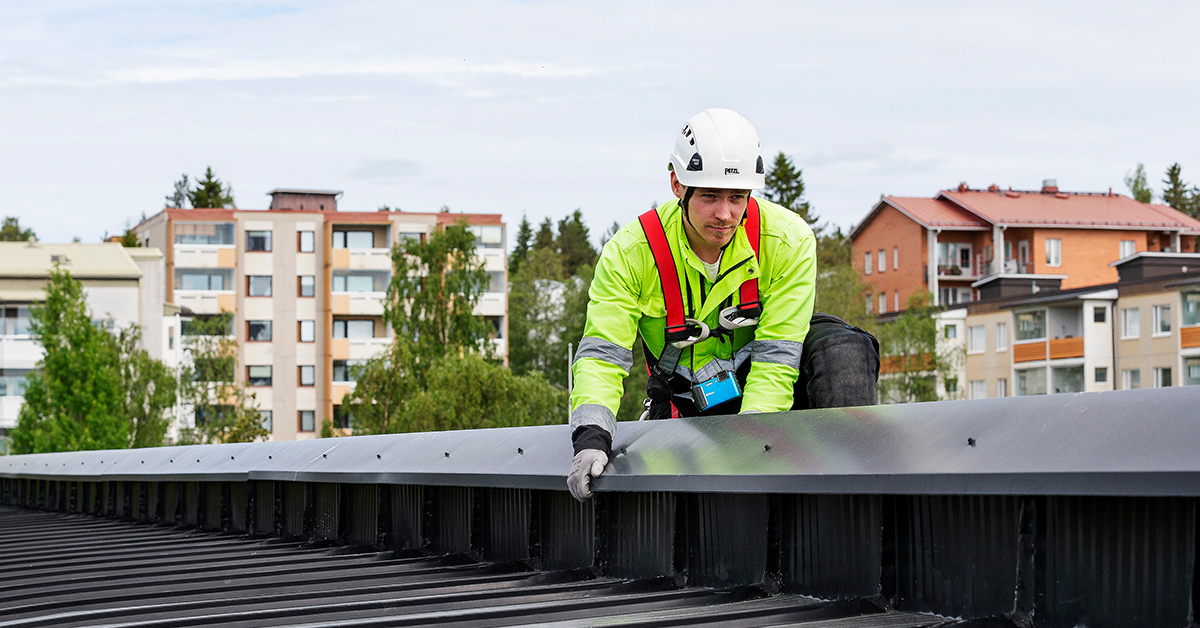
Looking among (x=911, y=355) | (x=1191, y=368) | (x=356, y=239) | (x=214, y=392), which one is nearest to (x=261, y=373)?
(x=356, y=239)

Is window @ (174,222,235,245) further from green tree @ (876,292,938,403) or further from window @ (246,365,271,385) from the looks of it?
green tree @ (876,292,938,403)

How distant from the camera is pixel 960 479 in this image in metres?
3.34

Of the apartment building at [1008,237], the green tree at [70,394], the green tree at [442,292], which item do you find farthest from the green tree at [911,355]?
the green tree at [70,394]

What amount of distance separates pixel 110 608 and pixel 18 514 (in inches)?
387

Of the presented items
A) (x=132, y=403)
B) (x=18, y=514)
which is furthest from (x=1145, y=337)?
(x=18, y=514)

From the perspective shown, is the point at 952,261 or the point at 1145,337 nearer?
the point at 1145,337

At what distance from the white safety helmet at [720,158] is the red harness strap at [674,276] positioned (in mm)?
229

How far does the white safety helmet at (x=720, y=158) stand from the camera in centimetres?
524

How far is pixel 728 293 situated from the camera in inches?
219

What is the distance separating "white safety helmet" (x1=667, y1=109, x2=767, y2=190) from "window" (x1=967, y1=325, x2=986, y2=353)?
262ft

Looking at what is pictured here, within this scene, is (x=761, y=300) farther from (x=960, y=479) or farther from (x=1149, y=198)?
(x=1149, y=198)

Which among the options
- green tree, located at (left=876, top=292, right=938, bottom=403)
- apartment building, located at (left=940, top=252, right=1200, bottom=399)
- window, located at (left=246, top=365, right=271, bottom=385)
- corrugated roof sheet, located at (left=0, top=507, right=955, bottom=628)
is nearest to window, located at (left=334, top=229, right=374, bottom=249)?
window, located at (left=246, top=365, right=271, bottom=385)

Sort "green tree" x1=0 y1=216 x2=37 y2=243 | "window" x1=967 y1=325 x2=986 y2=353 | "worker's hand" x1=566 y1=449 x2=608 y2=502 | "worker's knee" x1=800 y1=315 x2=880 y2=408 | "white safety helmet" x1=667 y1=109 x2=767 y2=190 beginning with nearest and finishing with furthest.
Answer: "worker's hand" x1=566 y1=449 x2=608 y2=502
"white safety helmet" x1=667 y1=109 x2=767 y2=190
"worker's knee" x1=800 y1=315 x2=880 y2=408
"window" x1=967 y1=325 x2=986 y2=353
"green tree" x1=0 y1=216 x2=37 y2=243

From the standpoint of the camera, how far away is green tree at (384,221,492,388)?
68.2m
